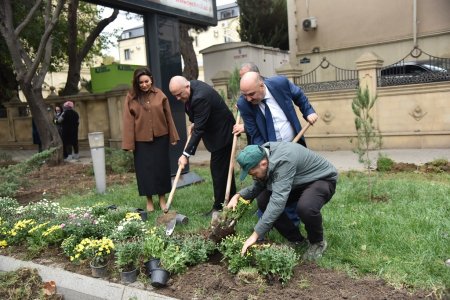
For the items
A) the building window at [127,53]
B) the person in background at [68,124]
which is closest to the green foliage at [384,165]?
the person in background at [68,124]

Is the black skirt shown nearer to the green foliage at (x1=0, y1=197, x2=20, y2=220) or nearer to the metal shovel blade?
the metal shovel blade

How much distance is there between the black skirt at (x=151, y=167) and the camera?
605 cm

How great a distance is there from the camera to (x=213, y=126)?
18.7 ft

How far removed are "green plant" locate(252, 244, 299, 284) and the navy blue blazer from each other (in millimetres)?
1573

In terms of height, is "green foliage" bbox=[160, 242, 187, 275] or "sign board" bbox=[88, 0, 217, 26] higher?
"sign board" bbox=[88, 0, 217, 26]

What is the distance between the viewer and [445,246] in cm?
388

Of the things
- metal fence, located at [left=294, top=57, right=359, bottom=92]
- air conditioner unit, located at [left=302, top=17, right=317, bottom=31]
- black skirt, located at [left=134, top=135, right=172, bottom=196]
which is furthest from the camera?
air conditioner unit, located at [left=302, top=17, right=317, bottom=31]

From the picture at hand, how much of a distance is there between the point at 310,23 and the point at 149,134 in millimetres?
15903

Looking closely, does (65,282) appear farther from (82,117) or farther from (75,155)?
(82,117)

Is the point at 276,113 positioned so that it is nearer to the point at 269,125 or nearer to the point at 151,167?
the point at 269,125

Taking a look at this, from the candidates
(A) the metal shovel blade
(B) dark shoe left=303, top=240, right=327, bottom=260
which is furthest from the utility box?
(B) dark shoe left=303, top=240, right=327, bottom=260

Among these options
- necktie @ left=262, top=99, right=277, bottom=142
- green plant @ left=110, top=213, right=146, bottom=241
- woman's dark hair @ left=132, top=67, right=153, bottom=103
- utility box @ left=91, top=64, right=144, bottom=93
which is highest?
utility box @ left=91, top=64, right=144, bottom=93

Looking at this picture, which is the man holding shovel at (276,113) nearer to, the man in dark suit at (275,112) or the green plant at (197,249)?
the man in dark suit at (275,112)

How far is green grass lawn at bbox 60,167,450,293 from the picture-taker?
11.7 ft
